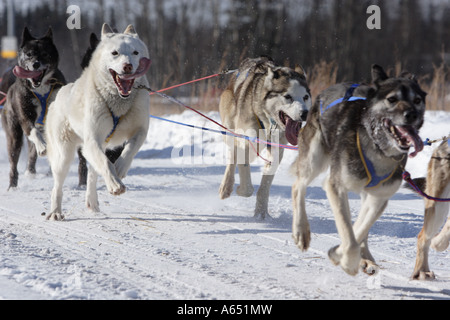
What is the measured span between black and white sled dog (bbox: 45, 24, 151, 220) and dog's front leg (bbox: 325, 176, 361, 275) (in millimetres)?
1391

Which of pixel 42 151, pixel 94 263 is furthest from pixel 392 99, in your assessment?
pixel 42 151

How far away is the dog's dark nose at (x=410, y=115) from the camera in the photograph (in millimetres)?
2219

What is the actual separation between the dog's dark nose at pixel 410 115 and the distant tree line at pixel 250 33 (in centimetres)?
897

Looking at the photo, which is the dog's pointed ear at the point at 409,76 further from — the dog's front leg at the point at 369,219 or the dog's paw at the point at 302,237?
the dog's paw at the point at 302,237

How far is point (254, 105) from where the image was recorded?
4133 millimetres

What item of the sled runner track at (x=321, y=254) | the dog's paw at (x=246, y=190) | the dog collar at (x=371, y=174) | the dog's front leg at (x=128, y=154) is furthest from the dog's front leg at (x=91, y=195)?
the dog collar at (x=371, y=174)

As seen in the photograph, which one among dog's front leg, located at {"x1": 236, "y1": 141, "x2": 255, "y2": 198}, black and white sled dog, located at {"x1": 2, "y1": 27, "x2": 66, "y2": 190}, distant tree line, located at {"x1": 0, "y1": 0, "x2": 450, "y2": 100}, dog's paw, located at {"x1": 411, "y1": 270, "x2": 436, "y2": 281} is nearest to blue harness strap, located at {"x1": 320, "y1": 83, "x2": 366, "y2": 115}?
dog's paw, located at {"x1": 411, "y1": 270, "x2": 436, "y2": 281}

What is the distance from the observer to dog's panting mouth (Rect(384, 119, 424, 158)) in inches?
88.6

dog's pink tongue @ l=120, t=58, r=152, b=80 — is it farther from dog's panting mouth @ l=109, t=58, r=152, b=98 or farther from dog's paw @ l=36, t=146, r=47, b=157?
dog's paw @ l=36, t=146, r=47, b=157

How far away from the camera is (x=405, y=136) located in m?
2.29
